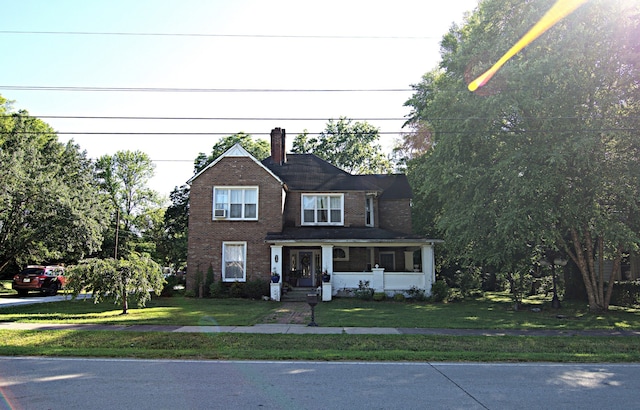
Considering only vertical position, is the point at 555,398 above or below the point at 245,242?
below

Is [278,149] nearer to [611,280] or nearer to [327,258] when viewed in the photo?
[327,258]

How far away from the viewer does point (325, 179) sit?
27.2m

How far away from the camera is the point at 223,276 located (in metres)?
24.0

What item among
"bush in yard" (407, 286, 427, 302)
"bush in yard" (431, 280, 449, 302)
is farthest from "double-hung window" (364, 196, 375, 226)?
"bush in yard" (431, 280, 449, 302)

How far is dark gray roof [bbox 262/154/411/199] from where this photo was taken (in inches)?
1042

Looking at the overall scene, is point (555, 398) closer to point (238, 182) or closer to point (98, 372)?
point (98, 372)

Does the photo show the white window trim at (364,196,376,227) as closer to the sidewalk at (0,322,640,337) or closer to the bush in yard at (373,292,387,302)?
the bush in yard at (373,292,387,302)

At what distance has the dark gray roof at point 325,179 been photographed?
2647cm

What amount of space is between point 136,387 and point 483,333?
947 cm

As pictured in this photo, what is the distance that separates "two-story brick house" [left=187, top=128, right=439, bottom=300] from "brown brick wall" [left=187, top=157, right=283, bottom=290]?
0.05 m

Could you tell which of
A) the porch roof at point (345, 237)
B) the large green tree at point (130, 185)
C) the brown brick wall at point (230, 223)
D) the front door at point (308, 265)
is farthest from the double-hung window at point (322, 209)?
the large green tree at point (130, 185)

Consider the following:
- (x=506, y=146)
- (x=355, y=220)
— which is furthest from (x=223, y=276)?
(x=506, y=146)

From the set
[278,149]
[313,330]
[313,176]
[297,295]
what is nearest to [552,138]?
[313,330]

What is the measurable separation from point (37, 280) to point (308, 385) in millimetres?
25500
